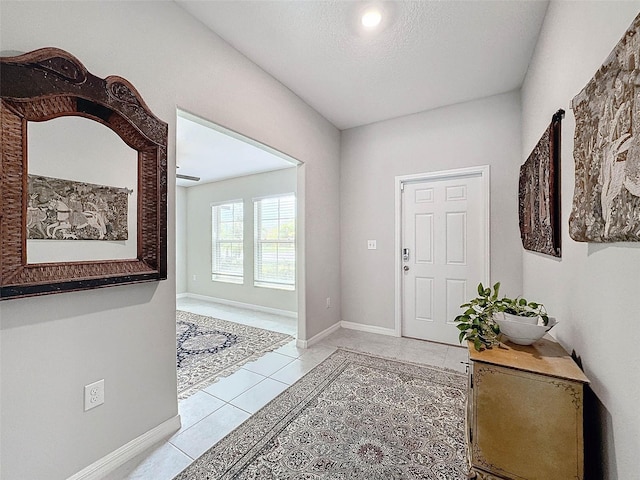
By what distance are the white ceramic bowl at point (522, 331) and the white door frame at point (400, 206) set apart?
1.80 metres

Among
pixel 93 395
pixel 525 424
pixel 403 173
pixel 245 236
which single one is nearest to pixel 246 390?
pixel 93 395

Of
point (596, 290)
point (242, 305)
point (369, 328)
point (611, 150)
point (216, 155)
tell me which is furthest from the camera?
point (242, 305)

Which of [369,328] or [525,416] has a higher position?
[525,416]

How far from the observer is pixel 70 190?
1.34 meters

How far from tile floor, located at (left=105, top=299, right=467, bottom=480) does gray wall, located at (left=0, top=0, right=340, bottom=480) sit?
0.18 m

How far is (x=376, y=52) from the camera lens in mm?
2277

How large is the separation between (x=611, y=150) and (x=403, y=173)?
2.58 metres

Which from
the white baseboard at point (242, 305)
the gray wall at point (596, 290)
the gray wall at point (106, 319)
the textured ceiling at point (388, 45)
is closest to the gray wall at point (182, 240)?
the white baseboard at point (242, 305)

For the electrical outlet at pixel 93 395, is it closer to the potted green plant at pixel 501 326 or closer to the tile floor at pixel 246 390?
the tile floor at pixel 246 390

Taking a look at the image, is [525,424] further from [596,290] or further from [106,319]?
[106,319]

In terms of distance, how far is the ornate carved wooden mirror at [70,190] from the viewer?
1134mm

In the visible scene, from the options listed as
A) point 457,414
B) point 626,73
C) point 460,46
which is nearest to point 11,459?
point 457,414

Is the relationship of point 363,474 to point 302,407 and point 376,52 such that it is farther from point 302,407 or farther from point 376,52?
point 376,52

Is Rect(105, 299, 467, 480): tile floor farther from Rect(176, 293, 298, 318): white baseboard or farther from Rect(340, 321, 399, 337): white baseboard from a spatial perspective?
Rect(176, 293, 298, 318): white baseboard
